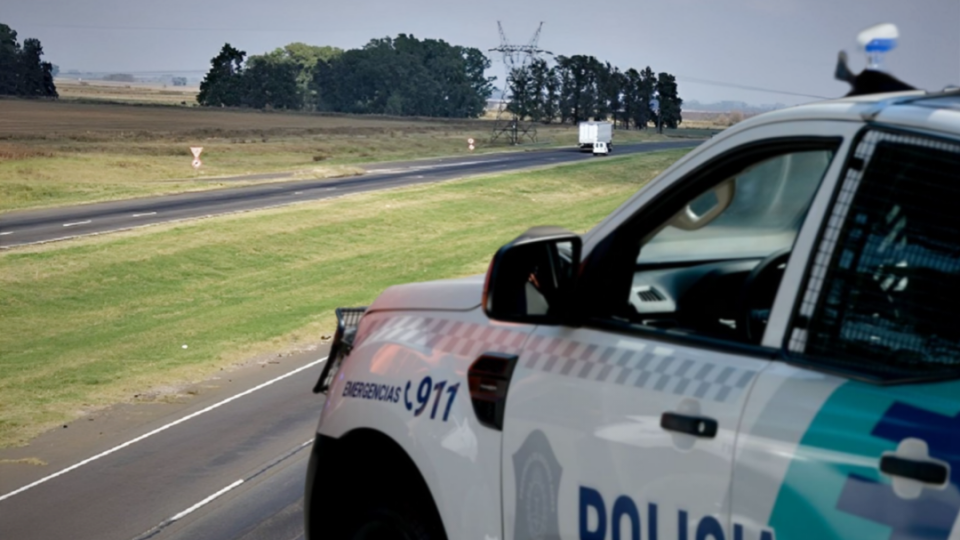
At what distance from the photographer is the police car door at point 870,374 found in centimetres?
272

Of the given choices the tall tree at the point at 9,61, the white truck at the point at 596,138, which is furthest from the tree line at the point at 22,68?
the white truck at the point at 596,138

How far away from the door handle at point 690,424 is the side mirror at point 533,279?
59 centimetres

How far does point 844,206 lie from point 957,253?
1.01 feet

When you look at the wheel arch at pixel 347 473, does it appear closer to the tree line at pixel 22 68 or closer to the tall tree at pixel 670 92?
the tall tree at pixel 670 92

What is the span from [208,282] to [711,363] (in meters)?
24.7

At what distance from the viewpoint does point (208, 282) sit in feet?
89.4

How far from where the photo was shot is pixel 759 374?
3148 millimetres

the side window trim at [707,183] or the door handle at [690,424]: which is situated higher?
the side window trim at [707,183]

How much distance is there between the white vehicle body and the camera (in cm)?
283

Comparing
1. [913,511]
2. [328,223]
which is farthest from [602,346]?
[328,223]

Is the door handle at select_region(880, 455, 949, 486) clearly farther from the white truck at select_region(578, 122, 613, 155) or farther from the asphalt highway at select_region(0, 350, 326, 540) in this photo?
the white truck at select_region(578, 122, 613, 155)

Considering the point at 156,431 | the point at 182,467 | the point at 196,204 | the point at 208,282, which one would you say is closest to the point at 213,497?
the point at 182,467

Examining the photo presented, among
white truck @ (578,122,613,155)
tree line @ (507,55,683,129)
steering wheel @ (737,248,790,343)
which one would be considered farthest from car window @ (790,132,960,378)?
tree line @ (507,55,683,129)

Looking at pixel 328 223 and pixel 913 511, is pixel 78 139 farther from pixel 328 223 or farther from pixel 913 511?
pixel 913 511
